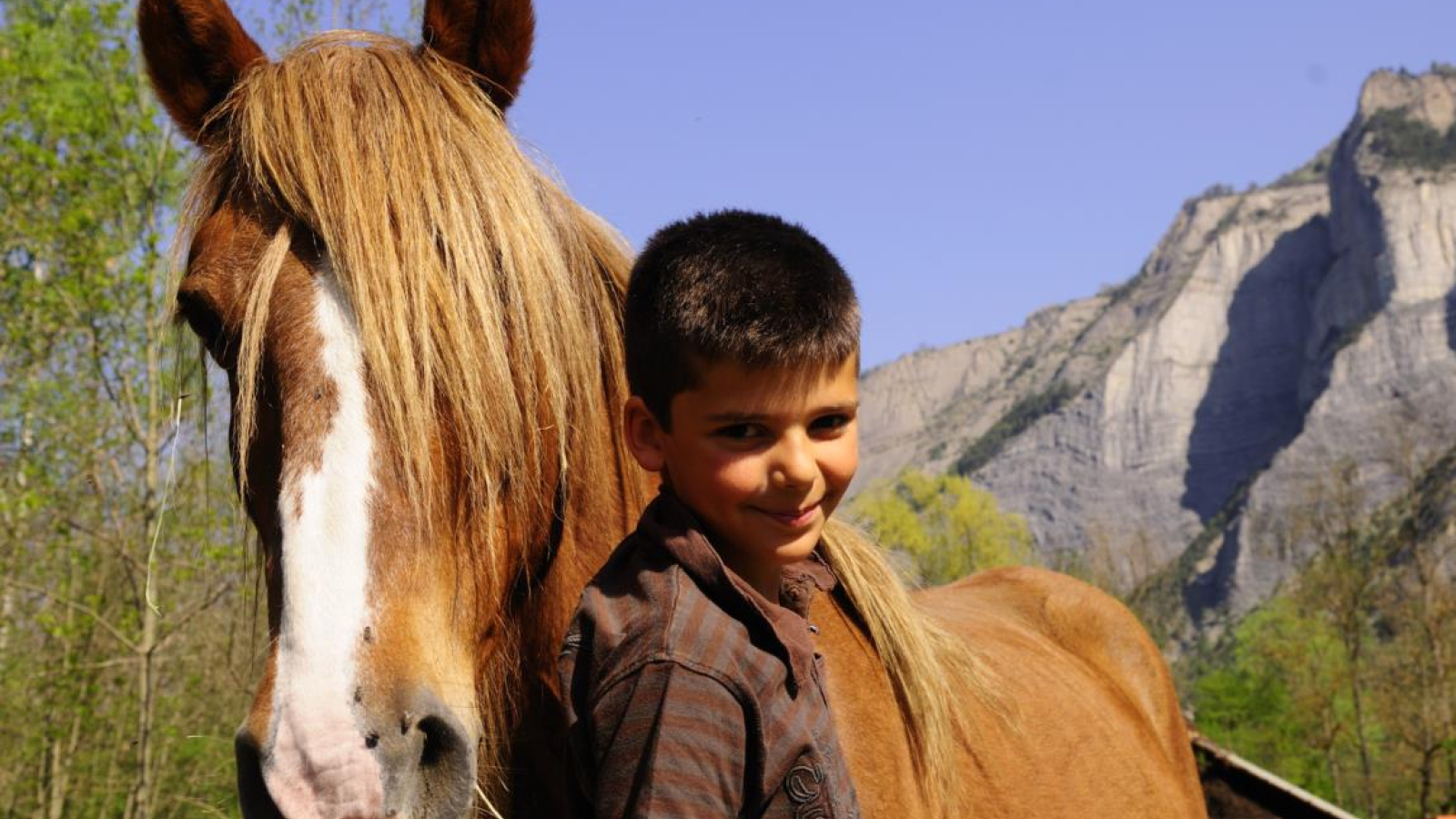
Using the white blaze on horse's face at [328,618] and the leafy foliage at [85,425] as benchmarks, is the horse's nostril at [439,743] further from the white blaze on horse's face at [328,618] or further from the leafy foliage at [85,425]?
the leafy foliage at [85,425]

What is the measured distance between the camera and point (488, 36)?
7.42ft

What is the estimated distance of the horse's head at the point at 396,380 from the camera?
157 centimetres

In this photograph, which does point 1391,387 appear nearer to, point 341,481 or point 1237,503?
point 1237,503

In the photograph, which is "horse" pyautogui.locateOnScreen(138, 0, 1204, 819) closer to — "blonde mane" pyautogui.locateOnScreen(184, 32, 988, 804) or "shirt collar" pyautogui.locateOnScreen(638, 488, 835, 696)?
"blonde mane" pyautogui.locateOnScreen(184, 32, 988, 804)

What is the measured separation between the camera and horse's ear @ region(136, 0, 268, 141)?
7.64ft

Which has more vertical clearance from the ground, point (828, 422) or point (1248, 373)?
point (1248, 373)

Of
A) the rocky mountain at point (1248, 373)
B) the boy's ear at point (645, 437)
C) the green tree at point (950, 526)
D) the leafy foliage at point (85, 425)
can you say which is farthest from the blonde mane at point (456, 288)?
the rocky mountain at point (1248, 373)

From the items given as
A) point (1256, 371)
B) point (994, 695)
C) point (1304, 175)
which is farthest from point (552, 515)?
point (1304, 175)

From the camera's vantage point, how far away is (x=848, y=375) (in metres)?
1.75

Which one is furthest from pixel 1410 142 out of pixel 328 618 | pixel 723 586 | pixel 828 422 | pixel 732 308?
pixel 328 618

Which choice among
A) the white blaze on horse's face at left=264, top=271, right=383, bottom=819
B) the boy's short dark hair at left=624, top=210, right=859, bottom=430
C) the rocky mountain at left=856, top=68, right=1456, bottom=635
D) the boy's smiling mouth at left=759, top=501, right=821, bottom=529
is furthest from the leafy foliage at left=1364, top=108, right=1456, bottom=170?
the white blaze on horse's face at left=264, top=271, right=383, bottom=819

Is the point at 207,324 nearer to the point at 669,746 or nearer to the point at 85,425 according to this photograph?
the point at 669,746

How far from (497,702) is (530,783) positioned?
0.48ft

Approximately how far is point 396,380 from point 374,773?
0.54m
